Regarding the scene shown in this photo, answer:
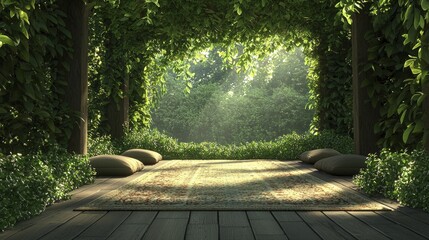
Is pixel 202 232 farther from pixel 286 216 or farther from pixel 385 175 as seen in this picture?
pixel 385 175

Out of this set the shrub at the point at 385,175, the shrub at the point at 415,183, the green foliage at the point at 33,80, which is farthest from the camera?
the shrub at the point at 385,175

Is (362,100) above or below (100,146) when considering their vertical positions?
above

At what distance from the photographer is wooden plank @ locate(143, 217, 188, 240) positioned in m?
3.33

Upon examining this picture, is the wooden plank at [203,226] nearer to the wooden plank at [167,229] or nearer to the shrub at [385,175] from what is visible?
the wooden plank at [167,229]

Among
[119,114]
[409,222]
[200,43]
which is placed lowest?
[409,222]

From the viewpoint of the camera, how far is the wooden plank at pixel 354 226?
11.0 ft

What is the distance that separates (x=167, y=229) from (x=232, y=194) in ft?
6.20

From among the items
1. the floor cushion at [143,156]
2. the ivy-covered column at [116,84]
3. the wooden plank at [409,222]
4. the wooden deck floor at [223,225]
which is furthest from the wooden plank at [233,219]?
the ivy-covered column at [116,84]

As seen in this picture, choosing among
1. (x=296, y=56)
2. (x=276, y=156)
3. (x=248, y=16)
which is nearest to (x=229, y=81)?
(x=296, y=56)

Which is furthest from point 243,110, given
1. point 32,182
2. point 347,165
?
point 32,182

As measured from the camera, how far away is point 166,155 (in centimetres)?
1197

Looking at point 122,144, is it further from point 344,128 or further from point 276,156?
point 344,128

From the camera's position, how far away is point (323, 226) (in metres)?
3.69

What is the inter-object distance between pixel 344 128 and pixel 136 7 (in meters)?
5.40
